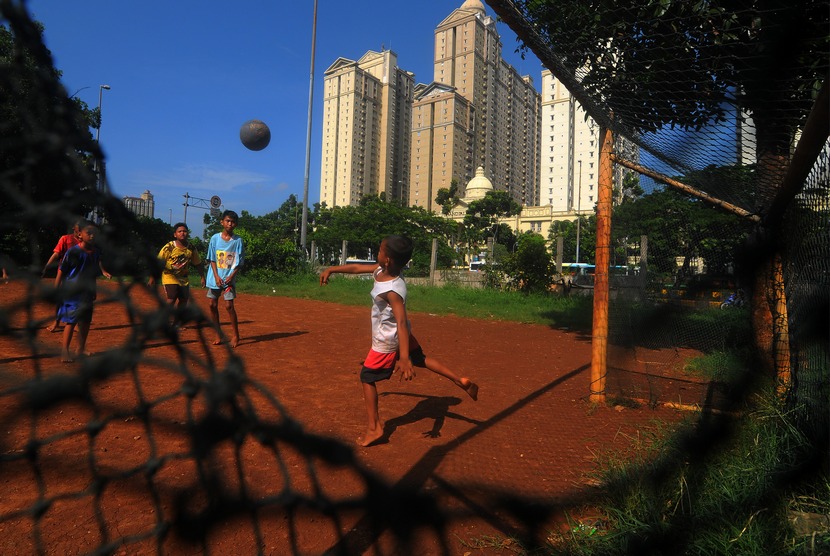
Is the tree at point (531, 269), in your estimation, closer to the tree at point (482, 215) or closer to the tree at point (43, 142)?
the tree at point (43, 142)

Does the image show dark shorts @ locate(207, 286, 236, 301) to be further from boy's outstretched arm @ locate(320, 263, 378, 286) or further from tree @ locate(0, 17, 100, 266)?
tree @ locate(0, 17, 100, 266)

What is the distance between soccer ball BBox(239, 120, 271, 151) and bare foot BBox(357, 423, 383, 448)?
1048 cm

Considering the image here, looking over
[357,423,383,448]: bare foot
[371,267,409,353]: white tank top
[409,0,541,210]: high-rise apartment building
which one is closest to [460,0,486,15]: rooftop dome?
[409,0,541,210]: high-rise apartment building

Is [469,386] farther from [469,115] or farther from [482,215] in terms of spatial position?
[469,115]

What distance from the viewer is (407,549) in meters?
2.18

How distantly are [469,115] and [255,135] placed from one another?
7644 centimetres

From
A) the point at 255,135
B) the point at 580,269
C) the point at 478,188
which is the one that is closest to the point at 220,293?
the point at 255,135

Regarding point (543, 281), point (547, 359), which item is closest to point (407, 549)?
point (547, 359)

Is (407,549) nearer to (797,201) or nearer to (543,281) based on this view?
(797,201)

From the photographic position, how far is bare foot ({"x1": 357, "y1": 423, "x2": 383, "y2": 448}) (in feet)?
10.7

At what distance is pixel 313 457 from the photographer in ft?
7.14

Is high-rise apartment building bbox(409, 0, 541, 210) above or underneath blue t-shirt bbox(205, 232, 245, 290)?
above

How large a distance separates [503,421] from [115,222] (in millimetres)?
3209

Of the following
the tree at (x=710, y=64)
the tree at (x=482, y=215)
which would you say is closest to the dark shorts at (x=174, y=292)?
the tree at (x=710, y=64)
